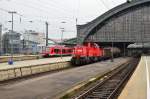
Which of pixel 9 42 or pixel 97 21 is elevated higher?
pixel 97 21

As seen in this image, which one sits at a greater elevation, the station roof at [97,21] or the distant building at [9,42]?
the station roof at [97,21]

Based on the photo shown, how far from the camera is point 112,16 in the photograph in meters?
150

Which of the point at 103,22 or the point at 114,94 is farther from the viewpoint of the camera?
the point at 103,22

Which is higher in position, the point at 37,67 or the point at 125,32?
the point at 125,32

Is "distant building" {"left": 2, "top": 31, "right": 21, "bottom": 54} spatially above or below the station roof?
below

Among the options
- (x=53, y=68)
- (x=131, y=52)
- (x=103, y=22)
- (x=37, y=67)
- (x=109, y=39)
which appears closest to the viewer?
(x=37, y=67)

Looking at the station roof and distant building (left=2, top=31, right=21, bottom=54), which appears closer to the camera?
distant building (left=2, top=31, right=21, bottom=54)

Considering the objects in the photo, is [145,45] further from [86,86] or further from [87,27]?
[86,86]

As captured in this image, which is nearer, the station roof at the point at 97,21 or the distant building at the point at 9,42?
the distant building at the point at 9,42

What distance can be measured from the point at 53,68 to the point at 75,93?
81.2 feet

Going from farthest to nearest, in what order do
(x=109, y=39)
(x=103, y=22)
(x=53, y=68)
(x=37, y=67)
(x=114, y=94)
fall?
(x=103, y=22)
(x=109, y=39)
(x=53, y=68)
(x=37, y=67)
(x=114, y=94)

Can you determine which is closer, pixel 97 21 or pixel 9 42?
pixel 9 42

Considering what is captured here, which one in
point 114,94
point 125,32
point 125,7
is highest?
point 125,7

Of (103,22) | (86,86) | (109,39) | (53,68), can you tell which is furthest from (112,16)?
(86,86)
